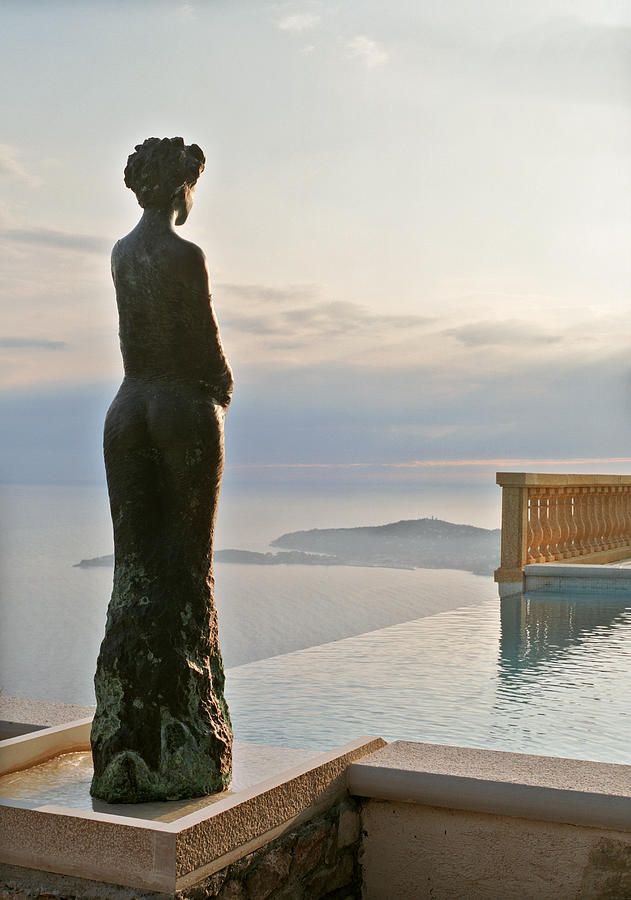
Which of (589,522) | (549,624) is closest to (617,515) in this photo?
(589,522)

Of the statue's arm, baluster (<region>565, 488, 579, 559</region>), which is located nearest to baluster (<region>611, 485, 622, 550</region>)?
baluster (<region>565, 488, 579, 559</region>)

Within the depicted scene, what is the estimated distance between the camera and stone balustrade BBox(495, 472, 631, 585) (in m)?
10.7

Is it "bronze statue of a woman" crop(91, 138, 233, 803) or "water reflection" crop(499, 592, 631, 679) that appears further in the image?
"water reflection" crop(499, 592, 631, 679)

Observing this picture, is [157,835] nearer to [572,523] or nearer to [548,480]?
[548,480]

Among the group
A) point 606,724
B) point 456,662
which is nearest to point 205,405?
point 606,724

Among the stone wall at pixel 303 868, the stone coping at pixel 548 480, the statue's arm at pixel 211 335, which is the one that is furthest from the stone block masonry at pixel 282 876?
the stone coping at pixel 548 480

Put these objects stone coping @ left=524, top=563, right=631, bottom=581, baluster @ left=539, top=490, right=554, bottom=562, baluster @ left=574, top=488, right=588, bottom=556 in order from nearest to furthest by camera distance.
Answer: stone coping @ left=524, top=563, right=631, bottom=581
baluster @ left=539, top=490, right=554, bottom=562
baluster @ left=574, top=488, right=588, bottom=556

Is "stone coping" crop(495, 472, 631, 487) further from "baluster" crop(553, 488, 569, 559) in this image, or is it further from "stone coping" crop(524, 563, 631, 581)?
"stone coping" crop(524, 563, 631, 581)

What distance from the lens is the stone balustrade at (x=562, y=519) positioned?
10.7 m

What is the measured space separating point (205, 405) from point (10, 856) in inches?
57.1

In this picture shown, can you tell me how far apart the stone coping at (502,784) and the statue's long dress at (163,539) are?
573 millimetres

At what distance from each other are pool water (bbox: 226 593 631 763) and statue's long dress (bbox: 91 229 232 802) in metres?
1.66

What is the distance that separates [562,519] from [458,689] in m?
6.91

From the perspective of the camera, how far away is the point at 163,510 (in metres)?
2.91
